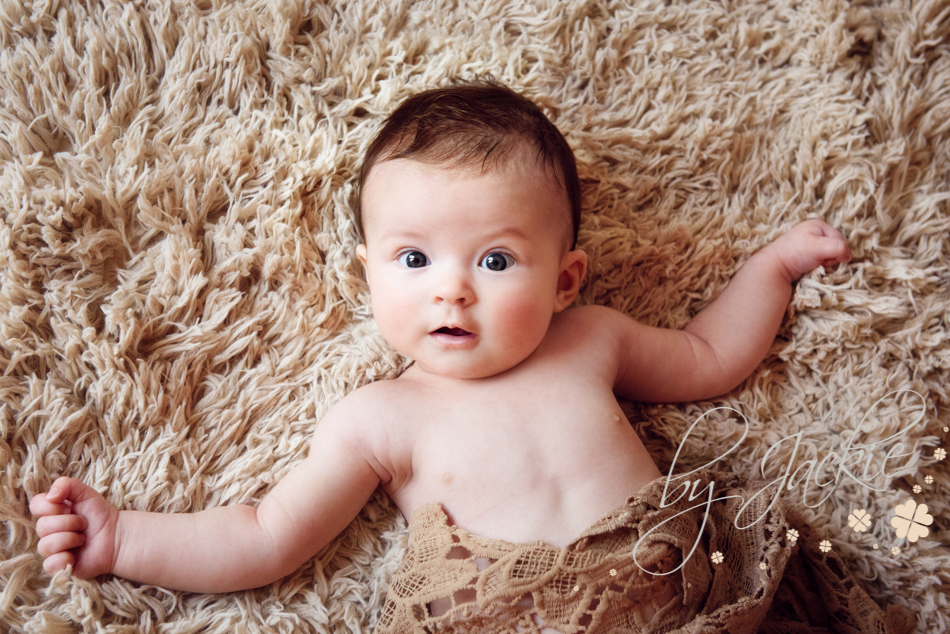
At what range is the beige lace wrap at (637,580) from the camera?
1.04 m

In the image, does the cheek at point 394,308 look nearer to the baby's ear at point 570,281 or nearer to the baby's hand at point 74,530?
the baby's ear at point 570,281

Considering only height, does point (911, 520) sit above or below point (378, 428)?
below

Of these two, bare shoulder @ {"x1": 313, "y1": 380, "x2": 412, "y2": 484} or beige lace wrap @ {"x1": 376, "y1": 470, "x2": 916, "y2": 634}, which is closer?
beige lace wrap @ {"x1": 376, "y1": 470, "x2": 916, "y2": 634}

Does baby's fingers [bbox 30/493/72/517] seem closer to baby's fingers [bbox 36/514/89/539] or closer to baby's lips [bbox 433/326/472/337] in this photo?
baby's fingers [bbox 36/514/89/539]

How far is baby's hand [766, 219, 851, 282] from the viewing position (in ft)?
4.43

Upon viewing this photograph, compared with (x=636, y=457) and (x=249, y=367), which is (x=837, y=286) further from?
(x=249, y=367)

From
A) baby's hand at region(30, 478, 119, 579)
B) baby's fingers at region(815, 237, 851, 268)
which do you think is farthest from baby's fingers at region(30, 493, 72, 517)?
baby's fingers at region(815, 237, 851, 268)

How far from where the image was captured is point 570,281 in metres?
1.30

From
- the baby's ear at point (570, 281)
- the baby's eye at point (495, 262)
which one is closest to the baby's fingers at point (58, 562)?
the baby's eye at point (495, 262)

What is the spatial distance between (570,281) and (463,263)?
0.27 metres

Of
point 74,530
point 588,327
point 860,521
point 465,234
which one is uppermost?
point 465,234

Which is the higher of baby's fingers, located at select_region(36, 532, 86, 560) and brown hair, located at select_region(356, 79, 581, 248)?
brown hair, located at select_region(356, 79, 581, 248)

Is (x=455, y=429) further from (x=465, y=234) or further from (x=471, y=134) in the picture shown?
(x=471, y=134)
